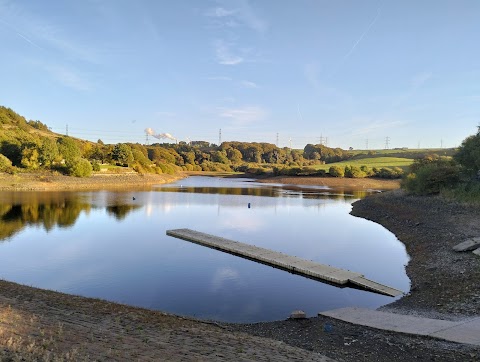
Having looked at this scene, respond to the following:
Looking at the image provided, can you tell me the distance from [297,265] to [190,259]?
200 inches

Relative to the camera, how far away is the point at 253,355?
683 cm

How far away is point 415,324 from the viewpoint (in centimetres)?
917

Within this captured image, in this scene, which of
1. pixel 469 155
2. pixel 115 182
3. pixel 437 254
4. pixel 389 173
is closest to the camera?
pixel 437 254

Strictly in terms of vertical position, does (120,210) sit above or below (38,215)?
below

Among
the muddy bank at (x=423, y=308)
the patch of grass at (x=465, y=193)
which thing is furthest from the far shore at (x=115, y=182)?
the muddy bank at (x=423, y=308)

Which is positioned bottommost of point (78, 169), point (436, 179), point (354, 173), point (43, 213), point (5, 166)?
point (43, 213)

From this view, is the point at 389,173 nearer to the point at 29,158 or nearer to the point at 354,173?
the point at 354,173

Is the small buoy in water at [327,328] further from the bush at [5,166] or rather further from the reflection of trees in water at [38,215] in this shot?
the bush at [5,166]

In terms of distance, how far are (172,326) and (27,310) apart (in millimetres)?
3203

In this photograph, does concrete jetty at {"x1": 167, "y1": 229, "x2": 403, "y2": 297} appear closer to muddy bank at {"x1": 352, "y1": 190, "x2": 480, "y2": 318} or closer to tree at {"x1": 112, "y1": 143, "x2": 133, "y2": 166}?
muddy bank at {"x1": 352, "y1": 190, "x2": 480, "y2": 318}

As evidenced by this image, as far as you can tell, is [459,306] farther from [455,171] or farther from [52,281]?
[455,171]

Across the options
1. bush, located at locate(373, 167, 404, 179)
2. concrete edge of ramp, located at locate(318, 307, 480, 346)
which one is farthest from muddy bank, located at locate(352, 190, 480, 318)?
bush, located at locate(373, 167, 404, 179)

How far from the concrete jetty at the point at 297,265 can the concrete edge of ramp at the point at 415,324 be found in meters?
3.40

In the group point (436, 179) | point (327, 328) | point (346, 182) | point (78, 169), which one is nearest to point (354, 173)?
point (346, 182)
